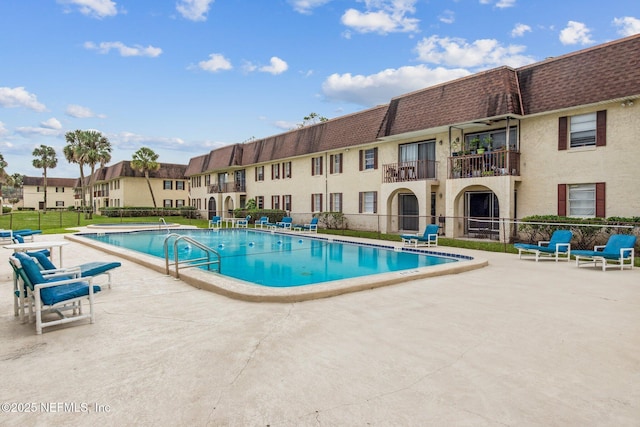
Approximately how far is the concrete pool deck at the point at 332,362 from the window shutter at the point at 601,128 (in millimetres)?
10326

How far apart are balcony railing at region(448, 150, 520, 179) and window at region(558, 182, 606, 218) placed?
2.13 metres

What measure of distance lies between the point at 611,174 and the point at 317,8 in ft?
50.8

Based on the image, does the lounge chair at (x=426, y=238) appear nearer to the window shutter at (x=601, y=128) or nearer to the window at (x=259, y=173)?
the window shutter at (x=601, y=128)

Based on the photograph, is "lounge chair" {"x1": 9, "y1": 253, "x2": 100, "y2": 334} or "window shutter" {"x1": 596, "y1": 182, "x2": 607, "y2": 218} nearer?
"lounge chair" {"x1": 9, "y1": 253, "x2": 100, "y2": 334}

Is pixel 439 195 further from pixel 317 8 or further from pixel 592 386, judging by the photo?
pixel 592 386

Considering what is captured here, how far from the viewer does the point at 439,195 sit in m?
20.3

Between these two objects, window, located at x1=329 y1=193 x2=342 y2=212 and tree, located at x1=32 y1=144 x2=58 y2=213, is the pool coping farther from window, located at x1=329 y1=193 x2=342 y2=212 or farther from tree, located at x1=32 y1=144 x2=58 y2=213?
tree, located at x1=32 y1=144 x2=58 y2=213

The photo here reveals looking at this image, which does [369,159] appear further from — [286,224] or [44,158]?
[44,158]

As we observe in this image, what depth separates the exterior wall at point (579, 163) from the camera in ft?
45.7

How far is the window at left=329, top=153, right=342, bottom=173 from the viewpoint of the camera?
26.5 metres

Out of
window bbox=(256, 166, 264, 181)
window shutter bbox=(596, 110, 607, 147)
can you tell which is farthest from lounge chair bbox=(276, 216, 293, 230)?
window shutter bbox=(596, 110, 607, 147)

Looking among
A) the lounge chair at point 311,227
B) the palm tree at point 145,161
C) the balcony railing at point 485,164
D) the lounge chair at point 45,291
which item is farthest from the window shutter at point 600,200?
the palm tree at point 145,161

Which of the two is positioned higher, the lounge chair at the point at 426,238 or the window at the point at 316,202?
the window at the point at 316,202

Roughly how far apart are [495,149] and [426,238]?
6.09 metres
